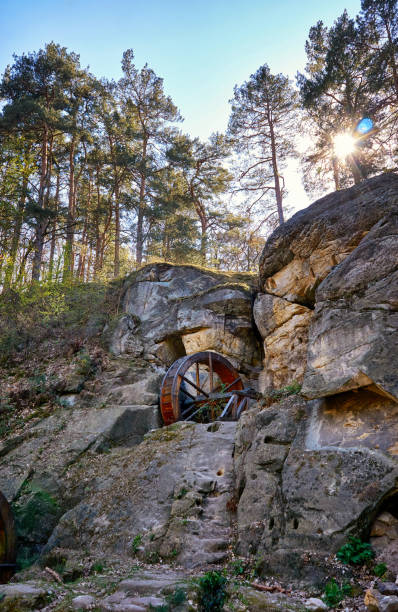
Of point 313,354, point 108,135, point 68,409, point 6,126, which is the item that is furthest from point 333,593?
point 108,135

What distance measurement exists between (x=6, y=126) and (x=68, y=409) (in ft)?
36.6

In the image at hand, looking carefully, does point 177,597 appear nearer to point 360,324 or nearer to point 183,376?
point 360,324

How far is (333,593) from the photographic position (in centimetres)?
341

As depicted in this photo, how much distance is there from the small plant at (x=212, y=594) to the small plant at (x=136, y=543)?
228 cm

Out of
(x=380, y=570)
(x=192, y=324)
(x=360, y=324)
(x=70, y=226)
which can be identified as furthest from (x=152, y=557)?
(x=70, y=226)

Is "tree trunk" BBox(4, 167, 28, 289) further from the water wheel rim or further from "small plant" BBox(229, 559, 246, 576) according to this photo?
"small plant" BBox(229, 559, 246, 576)

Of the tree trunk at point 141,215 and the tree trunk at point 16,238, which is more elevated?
the tree trunk at point 141,215

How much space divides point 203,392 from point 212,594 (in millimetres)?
8102

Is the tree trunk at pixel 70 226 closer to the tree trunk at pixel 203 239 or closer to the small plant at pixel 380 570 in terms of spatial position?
the tree trunk at pixel 203 239

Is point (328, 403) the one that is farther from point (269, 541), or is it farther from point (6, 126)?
point (6, 126)

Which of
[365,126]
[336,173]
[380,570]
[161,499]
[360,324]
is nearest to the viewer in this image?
[380,570]

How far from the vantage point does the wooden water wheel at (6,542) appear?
6.63 metres

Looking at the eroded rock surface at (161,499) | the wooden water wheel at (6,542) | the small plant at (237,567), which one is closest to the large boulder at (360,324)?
the small plant at (237,567)

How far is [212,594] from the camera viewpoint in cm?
342
